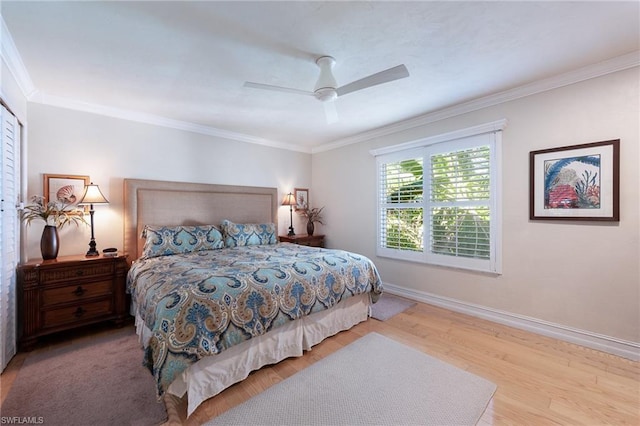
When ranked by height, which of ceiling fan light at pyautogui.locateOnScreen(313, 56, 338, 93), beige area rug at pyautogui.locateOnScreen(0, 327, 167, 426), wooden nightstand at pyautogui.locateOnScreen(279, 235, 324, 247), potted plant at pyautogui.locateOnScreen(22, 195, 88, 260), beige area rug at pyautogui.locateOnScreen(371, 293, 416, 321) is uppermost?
ceiling fan light at pyautogui.locateOnScreen(313, 56, 338, 93)

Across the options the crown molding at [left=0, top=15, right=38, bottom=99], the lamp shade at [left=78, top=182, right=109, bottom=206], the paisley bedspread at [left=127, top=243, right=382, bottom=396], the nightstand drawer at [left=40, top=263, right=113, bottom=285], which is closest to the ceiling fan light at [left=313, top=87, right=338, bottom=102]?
the paisley bedspread at [left=127, top=243, right=382, bottom=396]

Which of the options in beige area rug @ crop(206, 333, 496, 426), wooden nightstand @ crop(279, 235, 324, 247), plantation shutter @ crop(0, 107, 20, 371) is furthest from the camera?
wooden nightstand @ crop(279, 235, 324, 247)

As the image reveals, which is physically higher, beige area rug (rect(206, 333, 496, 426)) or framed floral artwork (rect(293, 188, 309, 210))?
framed floral artwork (rect(293, 188, 309, 210))

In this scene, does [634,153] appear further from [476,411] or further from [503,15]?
[476,411]

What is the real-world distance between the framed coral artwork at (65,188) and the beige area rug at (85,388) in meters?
1.53

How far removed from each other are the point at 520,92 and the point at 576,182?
109cm

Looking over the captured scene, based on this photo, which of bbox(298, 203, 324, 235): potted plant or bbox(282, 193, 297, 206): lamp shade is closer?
bbox(282, 193, 297, 206): lamp shade

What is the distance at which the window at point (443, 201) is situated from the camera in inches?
124

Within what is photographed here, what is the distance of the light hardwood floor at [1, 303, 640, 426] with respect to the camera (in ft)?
5.59

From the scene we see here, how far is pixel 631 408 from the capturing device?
68.7 inches

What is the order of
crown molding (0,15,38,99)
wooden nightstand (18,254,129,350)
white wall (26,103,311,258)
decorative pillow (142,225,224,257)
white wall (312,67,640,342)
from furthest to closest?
1. decorative pillow (142,225,224,257)
2. white wall (26,103,311,258)
3. wooden nightstand (18,254,129,350)
4. white wall (312,67,640,342)
5. crown molding (0,15,38,99)

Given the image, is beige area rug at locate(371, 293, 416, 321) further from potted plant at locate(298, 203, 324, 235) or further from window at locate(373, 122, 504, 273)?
potted plant at locate(298, 203, 324, 235)

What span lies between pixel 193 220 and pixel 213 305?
2408 mm

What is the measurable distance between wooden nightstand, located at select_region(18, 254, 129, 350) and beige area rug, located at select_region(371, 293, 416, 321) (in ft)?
9.43
